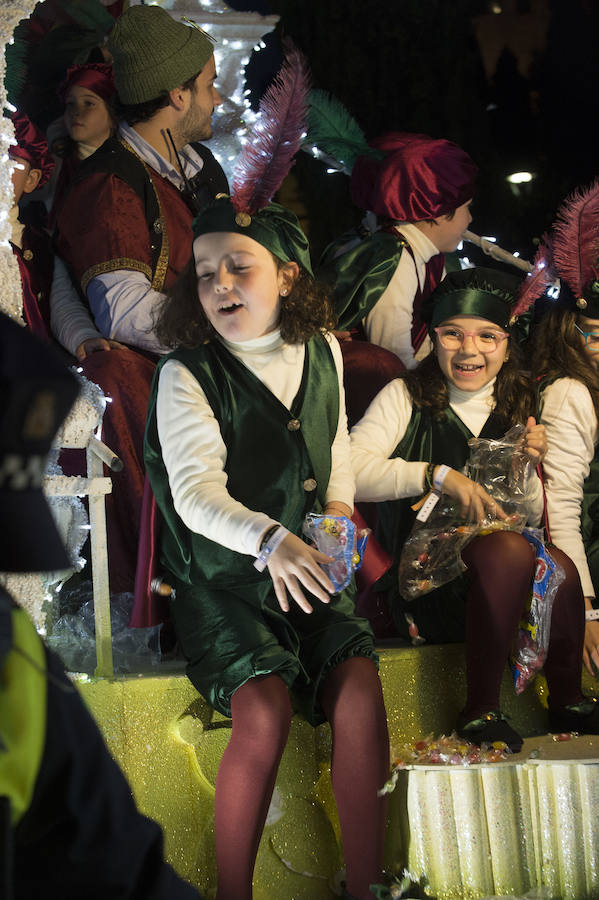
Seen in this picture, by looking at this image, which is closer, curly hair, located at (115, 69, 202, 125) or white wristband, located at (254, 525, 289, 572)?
white wristband, located at (254, 525, 289, 572)

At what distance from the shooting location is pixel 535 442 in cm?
260

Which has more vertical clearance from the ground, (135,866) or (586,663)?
(135,866)

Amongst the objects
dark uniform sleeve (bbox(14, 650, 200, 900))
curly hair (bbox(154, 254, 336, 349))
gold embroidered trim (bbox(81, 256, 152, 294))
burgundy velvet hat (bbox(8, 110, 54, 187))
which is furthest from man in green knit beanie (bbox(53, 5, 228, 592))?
dark uniform sleeve (bbox(14, 650, 200, 900))

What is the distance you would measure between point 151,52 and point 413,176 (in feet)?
2.65

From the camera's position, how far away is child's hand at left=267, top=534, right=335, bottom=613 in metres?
1.98

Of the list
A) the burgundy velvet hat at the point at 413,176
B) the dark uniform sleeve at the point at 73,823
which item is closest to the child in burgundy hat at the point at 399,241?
the burgundy velvet hat at the point at 413,176

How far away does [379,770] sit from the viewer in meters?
2.08

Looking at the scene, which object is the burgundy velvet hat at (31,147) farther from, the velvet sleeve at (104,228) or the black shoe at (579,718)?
the black shoe at (579,718)

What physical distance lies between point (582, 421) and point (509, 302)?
1.22ft

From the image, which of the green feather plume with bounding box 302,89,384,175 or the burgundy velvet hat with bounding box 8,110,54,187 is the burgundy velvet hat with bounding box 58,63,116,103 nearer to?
the burgundy velvet hat with bounding box 8,110,54,187

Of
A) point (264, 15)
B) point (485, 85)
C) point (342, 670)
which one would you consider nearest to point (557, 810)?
point (342, 670)

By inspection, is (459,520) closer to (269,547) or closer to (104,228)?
(269,547)

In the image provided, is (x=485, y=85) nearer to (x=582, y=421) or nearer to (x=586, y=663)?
(x=582, y=421)

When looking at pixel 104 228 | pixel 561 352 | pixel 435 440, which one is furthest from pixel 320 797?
pixel 104 228
